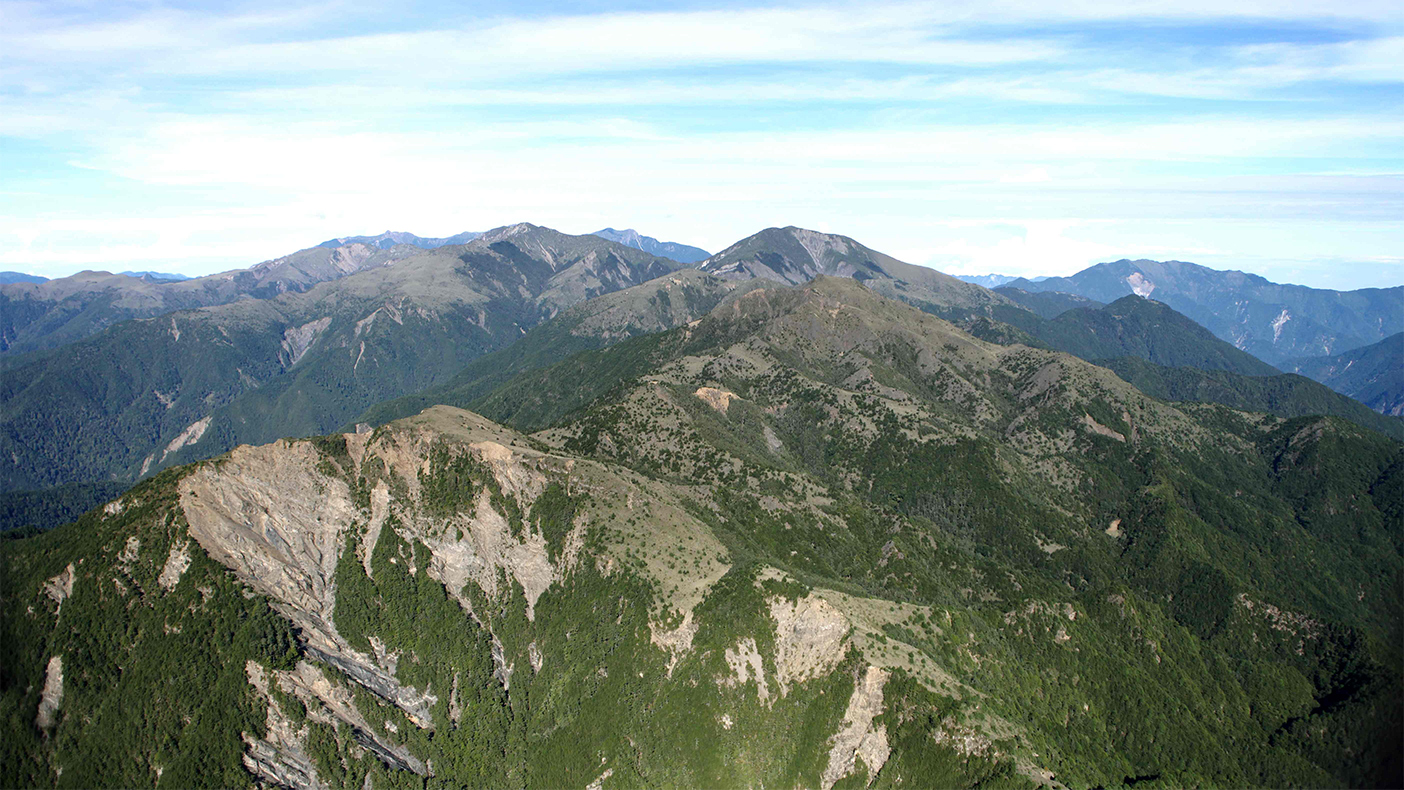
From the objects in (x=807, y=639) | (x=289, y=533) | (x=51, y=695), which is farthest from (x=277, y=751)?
(x=807, y=639)

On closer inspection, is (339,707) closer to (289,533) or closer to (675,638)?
(289,533)

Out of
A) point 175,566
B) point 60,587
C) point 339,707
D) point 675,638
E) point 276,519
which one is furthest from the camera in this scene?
point 276,519

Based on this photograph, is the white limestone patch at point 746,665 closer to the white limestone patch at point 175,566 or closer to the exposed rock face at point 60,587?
the white limestone patch at point 175,566

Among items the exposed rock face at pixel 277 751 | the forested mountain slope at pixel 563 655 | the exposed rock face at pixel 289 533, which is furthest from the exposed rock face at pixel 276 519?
the exposed rock face at pixel 277 751

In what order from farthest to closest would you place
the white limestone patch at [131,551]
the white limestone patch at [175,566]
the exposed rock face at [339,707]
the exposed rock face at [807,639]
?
the white limestone patch at [175,566] → the white limestone patch at [131,551] → the exposed rock face at [339,707] → the exposed rock face at [807,639]

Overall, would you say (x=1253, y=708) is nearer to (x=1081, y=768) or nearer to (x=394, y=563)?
(x=1081, y=768)
